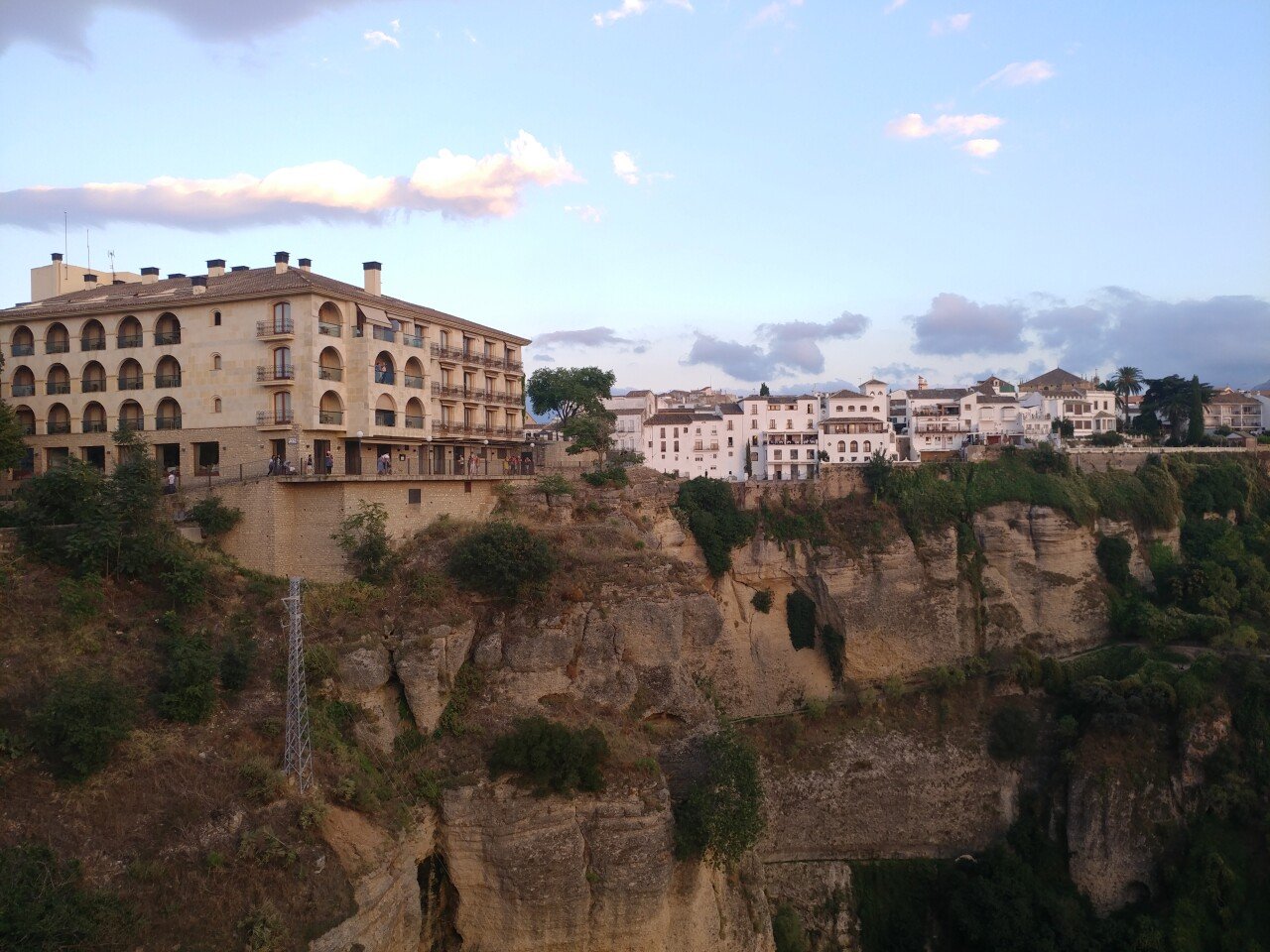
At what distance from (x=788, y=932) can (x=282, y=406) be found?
1007 inches

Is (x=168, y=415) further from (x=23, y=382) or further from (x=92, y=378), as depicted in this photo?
(x=23, y=382)

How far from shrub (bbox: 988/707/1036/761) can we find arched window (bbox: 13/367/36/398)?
131ft

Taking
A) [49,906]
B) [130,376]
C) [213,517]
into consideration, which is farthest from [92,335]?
[49,906]

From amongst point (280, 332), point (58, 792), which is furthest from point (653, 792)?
point (280, 332)

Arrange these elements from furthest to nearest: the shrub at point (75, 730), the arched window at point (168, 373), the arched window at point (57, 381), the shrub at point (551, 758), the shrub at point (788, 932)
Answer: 1. the arched window at point (57, 381)
2. the shrub at point (788, 932)
3. the arched window at point (168, 373)
4. the shrub at point (551, 758)
5. the shrub at point (75, 730)

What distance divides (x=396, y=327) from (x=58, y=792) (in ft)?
65.1

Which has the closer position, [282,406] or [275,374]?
[275,374]

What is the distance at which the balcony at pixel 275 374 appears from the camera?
109 ft

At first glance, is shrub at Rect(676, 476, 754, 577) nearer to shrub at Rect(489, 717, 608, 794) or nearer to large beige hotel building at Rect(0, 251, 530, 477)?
large beige hotel building at Rect(0, 251, 530, 477)

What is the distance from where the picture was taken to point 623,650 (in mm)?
32125

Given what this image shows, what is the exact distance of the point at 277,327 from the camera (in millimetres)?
33312

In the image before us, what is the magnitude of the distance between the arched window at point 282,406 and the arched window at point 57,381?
29.7 ft

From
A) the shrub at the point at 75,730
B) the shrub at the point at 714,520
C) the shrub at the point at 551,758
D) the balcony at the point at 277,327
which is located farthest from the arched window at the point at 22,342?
the shrub at the point at 714,520

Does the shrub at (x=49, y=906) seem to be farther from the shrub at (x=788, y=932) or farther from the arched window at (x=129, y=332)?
the shrub at (x=788, y=932)
